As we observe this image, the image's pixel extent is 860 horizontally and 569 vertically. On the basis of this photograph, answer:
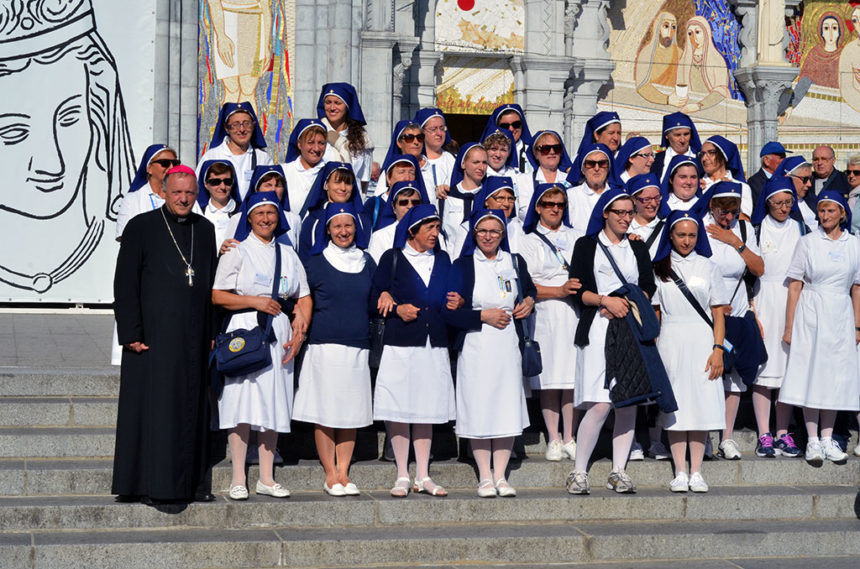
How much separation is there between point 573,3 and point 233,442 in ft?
40.2

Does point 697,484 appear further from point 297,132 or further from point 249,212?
point 297,132

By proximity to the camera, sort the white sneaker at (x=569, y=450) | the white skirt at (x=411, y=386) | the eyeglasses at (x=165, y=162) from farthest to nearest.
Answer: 1. the eyeglasses at (x=165, y=162)
2. the white sneaker at (x=569, y=450)
3. the white skirt at (x=411, y=386)

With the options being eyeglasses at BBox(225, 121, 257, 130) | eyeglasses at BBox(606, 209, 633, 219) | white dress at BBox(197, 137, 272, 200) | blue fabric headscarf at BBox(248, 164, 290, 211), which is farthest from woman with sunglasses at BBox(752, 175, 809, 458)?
eyeglasses at BBox(225, 121, 257, 130)

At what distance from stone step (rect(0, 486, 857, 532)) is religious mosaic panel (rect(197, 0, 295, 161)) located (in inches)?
337

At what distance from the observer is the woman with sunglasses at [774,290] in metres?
9.40

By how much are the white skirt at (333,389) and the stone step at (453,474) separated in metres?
0.46

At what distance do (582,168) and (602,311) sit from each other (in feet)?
5.08

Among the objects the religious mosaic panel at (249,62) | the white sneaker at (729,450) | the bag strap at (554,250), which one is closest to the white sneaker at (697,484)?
the white sneaker at (729,450)

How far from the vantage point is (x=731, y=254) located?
8.98 m

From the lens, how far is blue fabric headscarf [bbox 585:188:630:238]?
27.3 feet

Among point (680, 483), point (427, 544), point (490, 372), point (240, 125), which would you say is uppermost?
point (240, 125)

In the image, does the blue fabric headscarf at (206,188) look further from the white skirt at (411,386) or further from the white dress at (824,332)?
the white dress at (824,332)

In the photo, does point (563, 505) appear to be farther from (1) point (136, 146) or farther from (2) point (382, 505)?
(1) point (136, 146)

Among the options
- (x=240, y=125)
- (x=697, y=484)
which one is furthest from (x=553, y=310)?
(x=240, y=125)
